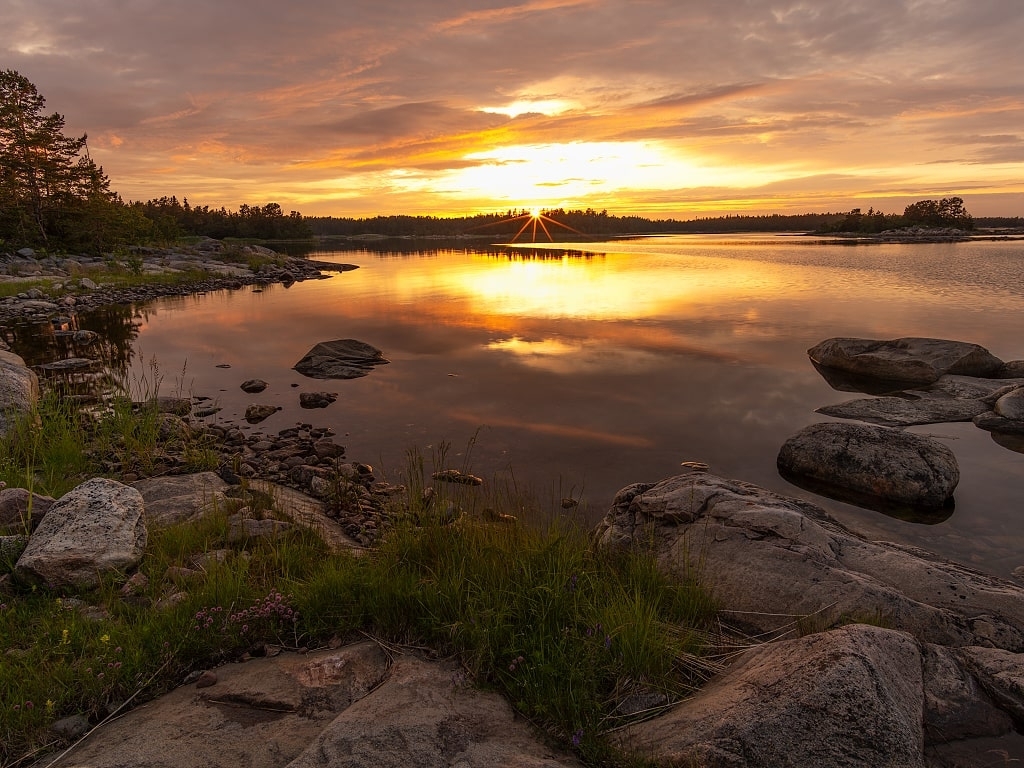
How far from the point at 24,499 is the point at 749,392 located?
17.4 metres

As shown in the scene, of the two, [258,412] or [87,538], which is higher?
[87,538]

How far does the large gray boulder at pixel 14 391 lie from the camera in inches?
416

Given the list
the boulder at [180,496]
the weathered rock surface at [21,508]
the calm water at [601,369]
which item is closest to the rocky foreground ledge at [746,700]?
the weathered rock surface at [21,508]

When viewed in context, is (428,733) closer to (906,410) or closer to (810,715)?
(810,715)

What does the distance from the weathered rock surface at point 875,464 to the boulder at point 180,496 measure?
10666 mm

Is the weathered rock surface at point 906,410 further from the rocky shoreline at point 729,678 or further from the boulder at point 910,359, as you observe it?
the rocky shoreline at point 729,678

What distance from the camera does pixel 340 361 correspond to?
2066 cm

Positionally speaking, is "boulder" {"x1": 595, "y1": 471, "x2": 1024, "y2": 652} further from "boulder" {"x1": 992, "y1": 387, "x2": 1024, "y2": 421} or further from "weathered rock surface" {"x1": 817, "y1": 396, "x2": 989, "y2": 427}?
"boulder" {"x1": 992, "y1": 387, "x2": 1024, "y2": 421}

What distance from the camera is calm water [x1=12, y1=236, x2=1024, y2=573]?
1139 centimetres

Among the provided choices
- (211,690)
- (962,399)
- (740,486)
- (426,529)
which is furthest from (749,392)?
(211,690)

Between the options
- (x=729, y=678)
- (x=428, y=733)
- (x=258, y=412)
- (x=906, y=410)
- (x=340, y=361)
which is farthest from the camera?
(x=340, y=361)

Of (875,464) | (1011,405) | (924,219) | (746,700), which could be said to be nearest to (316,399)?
(875,464)

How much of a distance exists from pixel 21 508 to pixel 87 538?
5.71ft

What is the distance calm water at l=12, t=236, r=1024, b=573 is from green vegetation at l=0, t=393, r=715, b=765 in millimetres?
4385
